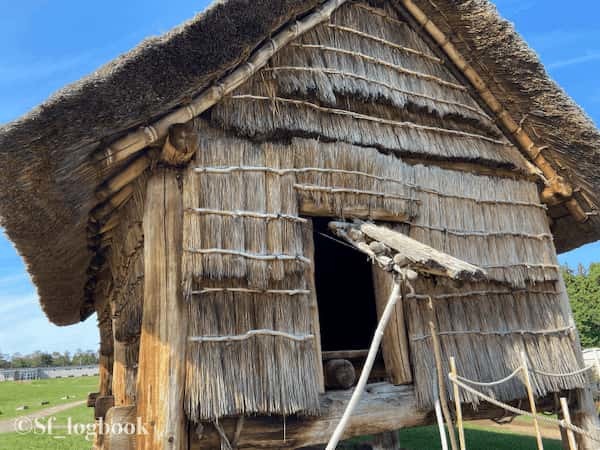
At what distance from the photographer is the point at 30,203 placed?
359 centimetres

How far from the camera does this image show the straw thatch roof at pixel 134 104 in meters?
3.14

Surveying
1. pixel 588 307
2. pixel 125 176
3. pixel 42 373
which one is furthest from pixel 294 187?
pixel 42 373

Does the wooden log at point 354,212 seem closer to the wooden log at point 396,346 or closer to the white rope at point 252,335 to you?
the wooden log at point 396,346

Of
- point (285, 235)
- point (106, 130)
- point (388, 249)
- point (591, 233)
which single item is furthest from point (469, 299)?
point (106, 130)

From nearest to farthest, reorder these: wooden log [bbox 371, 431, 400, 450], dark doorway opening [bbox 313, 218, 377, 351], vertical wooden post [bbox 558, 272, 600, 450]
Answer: vertical wooden post [bbox 558, 272, 600, 450] < wooden log [bbox 371, 431, 400, 450] < dark doorway opening [bbox 313, 218, 377, 351]

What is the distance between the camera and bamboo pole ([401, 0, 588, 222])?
19.5 feet

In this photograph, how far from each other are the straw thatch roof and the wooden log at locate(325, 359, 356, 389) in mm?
2597

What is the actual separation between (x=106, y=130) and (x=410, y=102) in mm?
3339

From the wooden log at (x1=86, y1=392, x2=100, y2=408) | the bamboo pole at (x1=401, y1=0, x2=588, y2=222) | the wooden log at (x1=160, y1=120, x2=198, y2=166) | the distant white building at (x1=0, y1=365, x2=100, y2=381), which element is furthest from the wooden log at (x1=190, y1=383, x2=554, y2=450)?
the distant white building at (x1=0, y1=365, x2=100, y2=381)

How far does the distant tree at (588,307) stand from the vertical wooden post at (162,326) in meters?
22.1

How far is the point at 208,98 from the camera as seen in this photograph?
3932mm

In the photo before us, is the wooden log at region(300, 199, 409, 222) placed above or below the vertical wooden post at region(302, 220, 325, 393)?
above

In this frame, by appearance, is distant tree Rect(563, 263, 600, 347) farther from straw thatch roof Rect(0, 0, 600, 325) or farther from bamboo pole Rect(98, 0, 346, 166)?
bamboo pole Rect(98, 0, 346, 166)

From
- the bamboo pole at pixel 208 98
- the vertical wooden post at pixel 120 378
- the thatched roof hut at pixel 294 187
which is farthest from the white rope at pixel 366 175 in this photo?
the vertical wooden post at pixel 120 378
